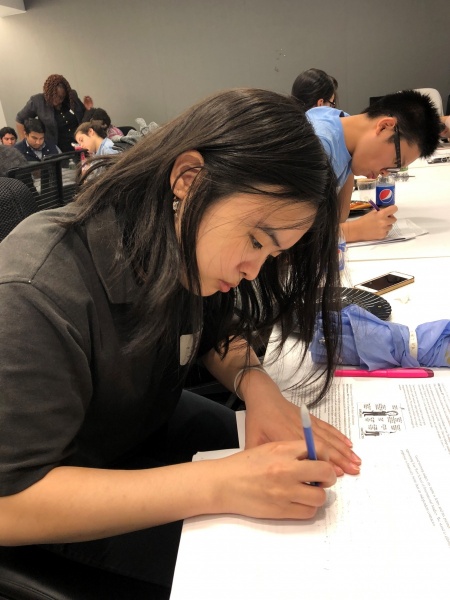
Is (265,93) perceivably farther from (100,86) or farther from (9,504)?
(100,86)

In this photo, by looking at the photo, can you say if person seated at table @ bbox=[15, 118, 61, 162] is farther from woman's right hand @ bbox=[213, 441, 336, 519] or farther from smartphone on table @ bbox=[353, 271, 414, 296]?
woman's right hand @ bbox=[213, 441, 336, 519]

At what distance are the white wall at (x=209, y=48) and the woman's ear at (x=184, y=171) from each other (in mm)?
4601

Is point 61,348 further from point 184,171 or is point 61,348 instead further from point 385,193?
point 385,193

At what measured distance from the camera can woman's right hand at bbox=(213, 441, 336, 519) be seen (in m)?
0.59

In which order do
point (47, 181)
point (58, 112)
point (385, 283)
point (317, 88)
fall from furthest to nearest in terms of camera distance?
point (58, 112) → point (47, 181) → point (317, 88) → point (385, 283)

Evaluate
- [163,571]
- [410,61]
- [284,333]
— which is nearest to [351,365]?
[284,333]

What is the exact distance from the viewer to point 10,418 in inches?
21.5

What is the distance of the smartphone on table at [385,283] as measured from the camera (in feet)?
3.94

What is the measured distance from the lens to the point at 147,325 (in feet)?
2.29

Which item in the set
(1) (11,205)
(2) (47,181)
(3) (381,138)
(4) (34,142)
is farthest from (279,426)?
(4) (34,142)

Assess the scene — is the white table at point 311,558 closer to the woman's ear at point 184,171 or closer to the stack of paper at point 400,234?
the woman's ear at point 184,171

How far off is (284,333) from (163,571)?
46 cm

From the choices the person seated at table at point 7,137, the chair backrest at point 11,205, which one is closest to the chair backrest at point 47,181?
the chair backrest at point 11,205

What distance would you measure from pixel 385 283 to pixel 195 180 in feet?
2.43
